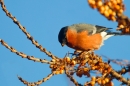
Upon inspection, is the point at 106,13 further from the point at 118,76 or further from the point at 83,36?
the point at 83,36

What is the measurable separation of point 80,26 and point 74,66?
12.4ft

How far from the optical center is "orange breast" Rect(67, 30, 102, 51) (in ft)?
19.2

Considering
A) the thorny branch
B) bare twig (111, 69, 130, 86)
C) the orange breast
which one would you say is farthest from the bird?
bare twig (111, 69, 130, 86)

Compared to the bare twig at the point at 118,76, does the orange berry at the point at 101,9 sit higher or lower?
lower

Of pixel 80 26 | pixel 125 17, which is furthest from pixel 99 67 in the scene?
pixel 80 26

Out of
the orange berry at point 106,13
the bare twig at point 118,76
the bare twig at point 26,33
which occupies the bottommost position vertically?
the orange berry at point 106,13

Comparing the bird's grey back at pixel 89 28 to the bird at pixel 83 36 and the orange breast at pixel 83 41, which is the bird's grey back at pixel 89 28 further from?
the orange breast at pixel 83 41

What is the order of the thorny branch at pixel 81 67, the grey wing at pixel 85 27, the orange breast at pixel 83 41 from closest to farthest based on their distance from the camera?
1. the thorny branch at pixel 81 67
2. the orange breast at pixel 83 41
3. the grey wing at pixel 85 27

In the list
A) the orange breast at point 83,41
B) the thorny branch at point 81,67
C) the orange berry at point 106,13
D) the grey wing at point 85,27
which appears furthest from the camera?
the grey wing at point 85,27

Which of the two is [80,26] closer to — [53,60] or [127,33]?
[53,60]

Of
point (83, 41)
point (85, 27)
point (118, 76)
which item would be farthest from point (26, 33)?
point (85, 27)

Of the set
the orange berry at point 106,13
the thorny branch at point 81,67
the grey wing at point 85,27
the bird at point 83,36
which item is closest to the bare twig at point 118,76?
the thorny branch at point 81,67

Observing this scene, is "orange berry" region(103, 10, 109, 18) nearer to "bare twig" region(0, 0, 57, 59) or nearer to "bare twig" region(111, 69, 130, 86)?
"bare twig" region(111, 69, 130, 86)

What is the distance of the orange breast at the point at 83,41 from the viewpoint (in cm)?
584
